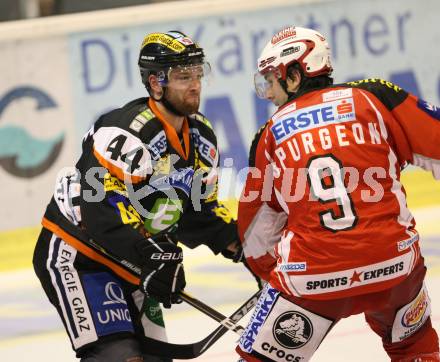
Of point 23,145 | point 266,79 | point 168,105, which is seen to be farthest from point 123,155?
point 23,145

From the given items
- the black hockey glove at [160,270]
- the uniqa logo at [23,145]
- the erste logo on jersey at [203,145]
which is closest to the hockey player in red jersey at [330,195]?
the black hockey glove at [160,270]

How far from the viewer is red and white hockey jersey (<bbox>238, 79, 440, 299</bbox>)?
11.2 feet

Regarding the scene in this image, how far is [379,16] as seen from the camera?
714 centimetres

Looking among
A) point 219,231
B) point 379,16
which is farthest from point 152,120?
point 379,16

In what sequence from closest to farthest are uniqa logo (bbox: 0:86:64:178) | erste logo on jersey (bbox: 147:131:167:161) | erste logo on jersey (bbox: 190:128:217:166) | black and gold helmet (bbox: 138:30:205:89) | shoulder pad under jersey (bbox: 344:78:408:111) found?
shoulder pad under jersey (bbox: 344:78:408:111) → erste logo on jersey (bbox: 147:131:167:161) → black and gold helmet (bbox: 138:30:205:89) → erste logo on jersey (bbox: 190:128:217:166) → uniqa logo (bbox: 0:86:64:178)

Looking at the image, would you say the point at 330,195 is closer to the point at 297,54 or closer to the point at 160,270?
the point at 297,54

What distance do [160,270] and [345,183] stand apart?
74cm

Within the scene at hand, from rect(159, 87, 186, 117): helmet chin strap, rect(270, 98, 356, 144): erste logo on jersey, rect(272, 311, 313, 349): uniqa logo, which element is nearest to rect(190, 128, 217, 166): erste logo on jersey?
rect(159, 87, 186, 117): helmet chin strap

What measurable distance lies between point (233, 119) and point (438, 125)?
11.3 ft

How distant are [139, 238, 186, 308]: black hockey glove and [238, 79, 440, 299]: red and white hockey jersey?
41cm

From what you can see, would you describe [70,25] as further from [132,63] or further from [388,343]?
[388,343]

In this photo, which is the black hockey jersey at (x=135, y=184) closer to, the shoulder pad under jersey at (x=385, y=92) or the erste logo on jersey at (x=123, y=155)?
the erste logo on jersey at (x=123, y=155)

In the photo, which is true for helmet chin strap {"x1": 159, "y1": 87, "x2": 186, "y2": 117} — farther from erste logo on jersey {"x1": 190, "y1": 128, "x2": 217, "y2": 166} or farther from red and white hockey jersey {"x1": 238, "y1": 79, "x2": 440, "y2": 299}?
red and white hockey jersey {"x1": 238, "y1": 79, "x2": 440, "y2": 299}

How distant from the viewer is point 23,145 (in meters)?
6.68
